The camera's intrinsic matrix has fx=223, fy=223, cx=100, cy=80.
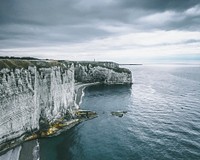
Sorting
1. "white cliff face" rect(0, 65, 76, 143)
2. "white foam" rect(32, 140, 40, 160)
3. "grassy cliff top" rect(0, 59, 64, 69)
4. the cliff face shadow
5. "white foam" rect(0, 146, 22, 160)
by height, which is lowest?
the cliff face shadow

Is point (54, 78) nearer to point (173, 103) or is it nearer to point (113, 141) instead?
point (113, 141)

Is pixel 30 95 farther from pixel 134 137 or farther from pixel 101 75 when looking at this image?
pixel 101 75

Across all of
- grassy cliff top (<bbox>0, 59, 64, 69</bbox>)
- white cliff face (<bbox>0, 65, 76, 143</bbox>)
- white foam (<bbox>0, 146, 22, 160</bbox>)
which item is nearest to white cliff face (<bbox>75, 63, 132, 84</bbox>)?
white cliff face (<bbox>0, 65, 76, 143</bbox>)

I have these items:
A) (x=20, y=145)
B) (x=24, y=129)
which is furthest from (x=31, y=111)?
(x=20, y=145)

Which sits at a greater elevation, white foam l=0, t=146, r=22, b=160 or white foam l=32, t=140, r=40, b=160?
white foam l=0, t=146, r=22, b=160

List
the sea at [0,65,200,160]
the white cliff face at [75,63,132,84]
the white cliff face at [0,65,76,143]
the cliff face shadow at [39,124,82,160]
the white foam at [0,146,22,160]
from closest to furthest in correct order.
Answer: the white foam at [0,146,22,160], the cliff face shadow at [39,124,82,160], the white cliff face at [0,65,76,143], the sea at [0,65,200,160], the white cliff face at [75,63,132,84]

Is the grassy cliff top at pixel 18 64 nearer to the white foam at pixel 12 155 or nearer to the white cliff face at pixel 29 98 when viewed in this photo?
the white cliff face at pixel 29 98

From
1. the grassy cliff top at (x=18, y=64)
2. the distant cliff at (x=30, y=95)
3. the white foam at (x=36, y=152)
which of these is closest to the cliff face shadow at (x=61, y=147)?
the white foam at (x=36, y=152)

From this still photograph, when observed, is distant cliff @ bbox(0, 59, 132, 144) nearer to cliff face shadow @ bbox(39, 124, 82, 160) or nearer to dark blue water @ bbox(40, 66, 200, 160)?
cliff face shadow @ bbox(39, 124, 82, 160)
